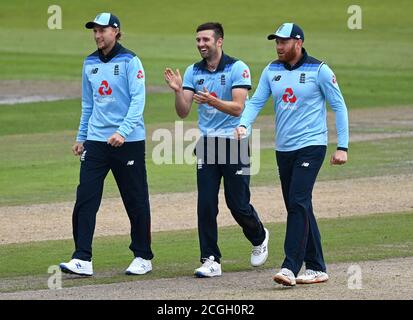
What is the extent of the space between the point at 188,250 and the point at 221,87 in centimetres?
234

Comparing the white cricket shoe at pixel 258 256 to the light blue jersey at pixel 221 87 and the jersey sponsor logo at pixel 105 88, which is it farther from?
the jersey sponsor logo at pixel 105 88

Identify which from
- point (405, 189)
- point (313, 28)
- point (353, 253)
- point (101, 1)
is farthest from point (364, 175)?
point (101, 1)

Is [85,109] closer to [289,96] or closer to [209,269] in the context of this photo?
[209,269]

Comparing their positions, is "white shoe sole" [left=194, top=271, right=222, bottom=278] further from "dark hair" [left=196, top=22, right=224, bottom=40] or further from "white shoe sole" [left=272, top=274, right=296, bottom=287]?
"dark hair" [left=196, top=22, right=224, bottom=40]

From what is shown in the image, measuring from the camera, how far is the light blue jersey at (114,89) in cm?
1296

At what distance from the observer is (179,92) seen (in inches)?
508

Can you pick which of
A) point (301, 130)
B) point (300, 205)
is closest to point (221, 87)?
point (301, 130)

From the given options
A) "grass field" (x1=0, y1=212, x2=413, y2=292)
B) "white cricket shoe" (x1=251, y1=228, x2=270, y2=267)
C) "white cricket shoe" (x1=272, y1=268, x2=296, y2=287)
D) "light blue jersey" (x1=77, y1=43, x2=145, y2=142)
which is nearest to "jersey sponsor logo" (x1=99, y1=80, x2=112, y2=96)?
"light blue jersey" (x1=77, y1=43, x2=145, y2=142)

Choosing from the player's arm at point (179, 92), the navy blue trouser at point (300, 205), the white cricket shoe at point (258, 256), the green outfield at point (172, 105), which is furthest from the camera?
the green outfield at point (172, 105)

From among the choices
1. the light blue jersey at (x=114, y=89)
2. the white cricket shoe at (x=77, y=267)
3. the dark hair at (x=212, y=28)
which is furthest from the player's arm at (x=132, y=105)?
the white cricket shoe at (x=77, y=267)

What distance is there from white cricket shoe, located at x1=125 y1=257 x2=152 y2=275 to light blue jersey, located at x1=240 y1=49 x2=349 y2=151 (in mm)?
1844

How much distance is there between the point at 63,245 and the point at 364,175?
24.1 feet

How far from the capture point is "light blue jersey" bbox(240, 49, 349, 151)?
12180 mm

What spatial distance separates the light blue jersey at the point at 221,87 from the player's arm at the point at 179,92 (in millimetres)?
118
